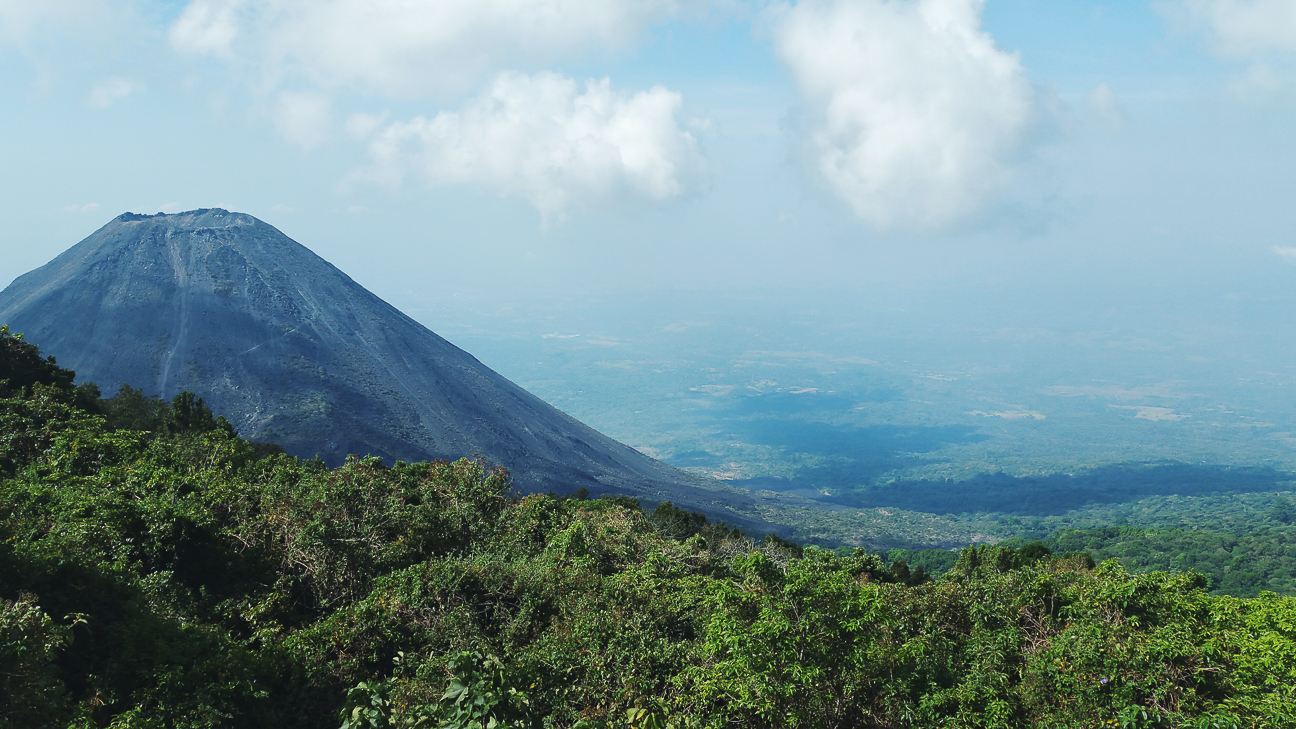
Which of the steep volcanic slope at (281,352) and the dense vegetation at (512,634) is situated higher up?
the steep volcanic slope at (281,352)

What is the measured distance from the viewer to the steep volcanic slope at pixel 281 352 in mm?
65312

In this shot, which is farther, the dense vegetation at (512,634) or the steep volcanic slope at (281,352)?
the steep volcanic slope at (281,352)

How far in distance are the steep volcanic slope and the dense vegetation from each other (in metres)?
46.8

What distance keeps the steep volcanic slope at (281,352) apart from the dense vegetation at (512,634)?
4680 centimetres

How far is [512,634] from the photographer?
1385 cm

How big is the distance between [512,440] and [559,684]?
6530cm

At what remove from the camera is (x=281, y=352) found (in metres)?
73.1

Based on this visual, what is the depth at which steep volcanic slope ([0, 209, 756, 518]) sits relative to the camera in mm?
65312

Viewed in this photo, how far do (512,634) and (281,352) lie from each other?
2731 inches

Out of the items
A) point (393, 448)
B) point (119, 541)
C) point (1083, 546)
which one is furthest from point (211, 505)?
point (1083, 546)

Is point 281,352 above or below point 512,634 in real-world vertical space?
above

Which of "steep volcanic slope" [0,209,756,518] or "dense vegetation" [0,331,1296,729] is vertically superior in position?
"steep volcanic slope" [0,209,756,518]

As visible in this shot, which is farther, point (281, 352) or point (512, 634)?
point (281, 352)

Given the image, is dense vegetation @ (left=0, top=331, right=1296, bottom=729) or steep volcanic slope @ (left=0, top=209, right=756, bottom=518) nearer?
dense vegetation @ (left=0, top=331, right=1296, bottom=729)
